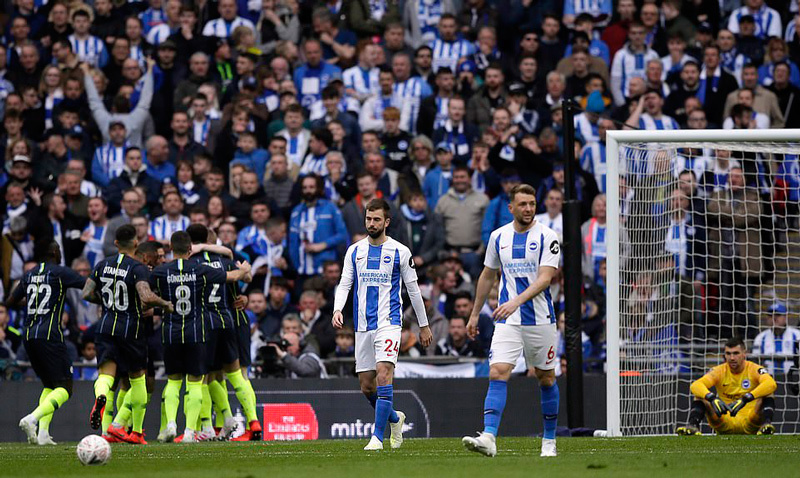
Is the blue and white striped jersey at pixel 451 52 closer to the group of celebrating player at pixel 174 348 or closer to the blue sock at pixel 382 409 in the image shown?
the group of celebrating player at pixel 174 348

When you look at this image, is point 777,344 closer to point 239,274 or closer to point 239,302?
point 239,302

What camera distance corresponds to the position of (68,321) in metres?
18.3

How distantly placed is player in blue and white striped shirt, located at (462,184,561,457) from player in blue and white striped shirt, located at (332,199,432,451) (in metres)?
1.30

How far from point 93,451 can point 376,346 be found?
2977 mm

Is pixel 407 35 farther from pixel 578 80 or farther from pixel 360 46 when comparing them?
pixel 578 80

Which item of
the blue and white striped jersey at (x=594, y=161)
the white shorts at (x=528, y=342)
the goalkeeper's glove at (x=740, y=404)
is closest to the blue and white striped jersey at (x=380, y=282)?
the white shorts at (x=528, y=342)

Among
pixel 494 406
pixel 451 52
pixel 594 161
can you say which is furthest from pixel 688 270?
pixel 494 406

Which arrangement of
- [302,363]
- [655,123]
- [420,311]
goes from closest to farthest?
[420,311] → [302,363] → [655,123]

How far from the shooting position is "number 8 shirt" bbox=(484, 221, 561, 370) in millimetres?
10602

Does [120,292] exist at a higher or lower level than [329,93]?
lower

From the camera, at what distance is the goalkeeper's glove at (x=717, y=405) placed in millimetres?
15234

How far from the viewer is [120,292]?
14312 millimetres

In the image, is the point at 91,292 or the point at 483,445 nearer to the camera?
the point at 483,445

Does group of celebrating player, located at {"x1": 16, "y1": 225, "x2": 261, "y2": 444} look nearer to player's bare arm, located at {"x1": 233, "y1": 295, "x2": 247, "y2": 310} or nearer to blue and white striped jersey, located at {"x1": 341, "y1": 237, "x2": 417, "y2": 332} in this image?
player's bare arm, located at {"x1": 233, "y1": 295, "x2": 247, "y2": 310}
